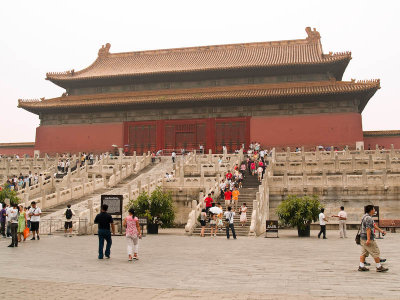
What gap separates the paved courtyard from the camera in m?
6.91

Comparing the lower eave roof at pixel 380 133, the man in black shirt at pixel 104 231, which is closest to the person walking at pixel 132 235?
the man in black shirt at pixel 104 231

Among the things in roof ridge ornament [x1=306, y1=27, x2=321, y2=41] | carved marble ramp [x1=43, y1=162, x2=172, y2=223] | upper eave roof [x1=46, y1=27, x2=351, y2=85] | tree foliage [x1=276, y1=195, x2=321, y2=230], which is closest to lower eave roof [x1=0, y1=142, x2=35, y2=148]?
upper eave roof [x1=46, y1=27, x2=351, y2=85]

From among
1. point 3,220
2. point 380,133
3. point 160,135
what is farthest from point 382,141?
point 3,220

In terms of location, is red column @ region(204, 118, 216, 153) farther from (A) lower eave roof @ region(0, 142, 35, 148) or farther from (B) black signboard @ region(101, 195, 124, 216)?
(B) black signboard @ region(101, 195, 124, 216)

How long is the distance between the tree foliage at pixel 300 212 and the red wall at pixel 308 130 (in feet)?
66.8

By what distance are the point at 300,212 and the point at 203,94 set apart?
2358 cm

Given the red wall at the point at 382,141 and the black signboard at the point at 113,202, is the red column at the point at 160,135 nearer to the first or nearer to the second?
the red wall at the point at 382,141

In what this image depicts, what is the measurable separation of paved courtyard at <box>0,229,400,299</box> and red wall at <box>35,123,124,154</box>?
28.6 metres

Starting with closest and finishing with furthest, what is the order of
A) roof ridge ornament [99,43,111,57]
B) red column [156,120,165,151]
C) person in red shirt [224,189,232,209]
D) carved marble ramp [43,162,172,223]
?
1. person in red shirt [224,189,232,209]
2. carved marble ramp [43,162,172,223]
3. red column [156,120,165,151]
4. roof ridge ornament [99,43,111,57]

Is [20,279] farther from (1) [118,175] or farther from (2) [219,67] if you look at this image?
(2) [219,67]

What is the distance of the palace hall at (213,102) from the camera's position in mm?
37562

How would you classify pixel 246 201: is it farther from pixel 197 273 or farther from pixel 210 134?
pixel 210 134

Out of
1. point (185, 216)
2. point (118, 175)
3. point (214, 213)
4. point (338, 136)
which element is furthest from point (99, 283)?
point (338, 136)

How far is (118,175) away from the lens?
27.3m
